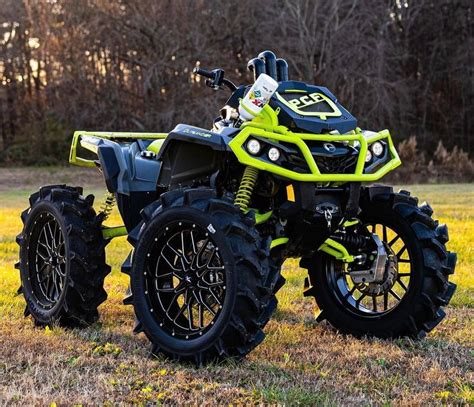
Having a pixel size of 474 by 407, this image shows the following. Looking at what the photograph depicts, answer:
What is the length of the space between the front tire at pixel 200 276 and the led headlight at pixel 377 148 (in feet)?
3.12

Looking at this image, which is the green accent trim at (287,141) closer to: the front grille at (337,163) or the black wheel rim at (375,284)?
the front grille at (337,163)

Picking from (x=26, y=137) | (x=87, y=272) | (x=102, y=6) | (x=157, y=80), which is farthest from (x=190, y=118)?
(x=87, y=272)

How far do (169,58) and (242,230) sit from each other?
27772 millimetres

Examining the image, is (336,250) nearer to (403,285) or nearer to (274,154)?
(403,285)

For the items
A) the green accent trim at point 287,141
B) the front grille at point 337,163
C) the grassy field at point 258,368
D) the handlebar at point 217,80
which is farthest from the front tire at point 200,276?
the handlebar at point 217,80

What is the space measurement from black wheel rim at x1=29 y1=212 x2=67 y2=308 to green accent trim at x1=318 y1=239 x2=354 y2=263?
180cm

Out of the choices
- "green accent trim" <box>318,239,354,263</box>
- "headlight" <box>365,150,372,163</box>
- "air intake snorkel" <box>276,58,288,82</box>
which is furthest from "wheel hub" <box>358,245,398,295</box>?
"air intake snorkel" <box>276,58,288,82</box>

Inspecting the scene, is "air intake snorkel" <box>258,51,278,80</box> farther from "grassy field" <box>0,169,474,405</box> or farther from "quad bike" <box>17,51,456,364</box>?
"grassy field" <box>0,169,474,405</box>

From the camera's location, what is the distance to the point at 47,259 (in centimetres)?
549

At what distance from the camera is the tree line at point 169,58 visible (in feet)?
101

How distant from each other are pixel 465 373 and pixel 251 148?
1682 millimetres

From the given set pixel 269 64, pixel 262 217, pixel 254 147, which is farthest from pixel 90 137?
pixel 254 147

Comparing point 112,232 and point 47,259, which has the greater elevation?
point 112,232

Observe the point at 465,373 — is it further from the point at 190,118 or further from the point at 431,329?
the point at 190,118
